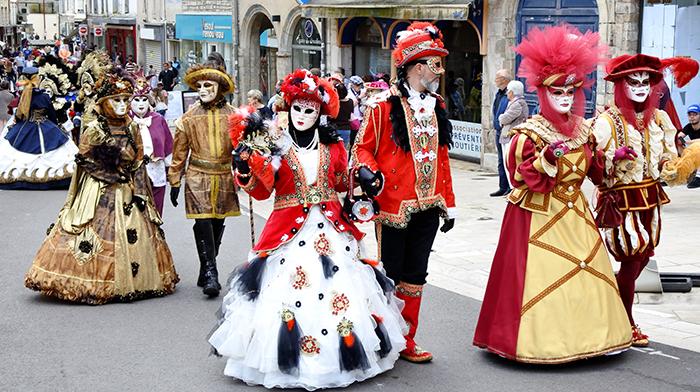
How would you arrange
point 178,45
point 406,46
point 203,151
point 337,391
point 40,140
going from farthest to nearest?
point 178,45
point 40,140
point 203,151
point 406,46
point 337,391

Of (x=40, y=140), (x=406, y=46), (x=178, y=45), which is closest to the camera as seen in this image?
(x=406, y=46)

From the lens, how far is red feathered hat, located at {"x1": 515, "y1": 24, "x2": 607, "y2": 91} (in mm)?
6445

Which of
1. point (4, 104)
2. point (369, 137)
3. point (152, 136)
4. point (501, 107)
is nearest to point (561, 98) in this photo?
point (369, 137)

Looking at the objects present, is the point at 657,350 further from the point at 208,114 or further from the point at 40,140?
the point at 40,140

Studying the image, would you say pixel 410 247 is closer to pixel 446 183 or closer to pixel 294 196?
pixel 446 183

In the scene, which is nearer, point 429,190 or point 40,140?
point 429,190

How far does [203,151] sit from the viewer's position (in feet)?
28.6

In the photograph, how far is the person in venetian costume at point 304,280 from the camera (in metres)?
6.06

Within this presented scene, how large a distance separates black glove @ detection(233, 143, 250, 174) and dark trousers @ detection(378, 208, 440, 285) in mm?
958

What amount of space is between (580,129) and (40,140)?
37.6ft

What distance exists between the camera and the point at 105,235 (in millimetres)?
8453

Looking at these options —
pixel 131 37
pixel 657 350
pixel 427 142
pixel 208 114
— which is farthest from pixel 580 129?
pixel 131 37

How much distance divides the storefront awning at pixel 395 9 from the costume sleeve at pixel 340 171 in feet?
37.0

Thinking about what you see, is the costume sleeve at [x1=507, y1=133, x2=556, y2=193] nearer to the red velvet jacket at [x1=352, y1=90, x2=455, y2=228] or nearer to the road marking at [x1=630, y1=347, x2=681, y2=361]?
the red velvet jacket at [x1=352, y1=90, x2=455, y2=228]
